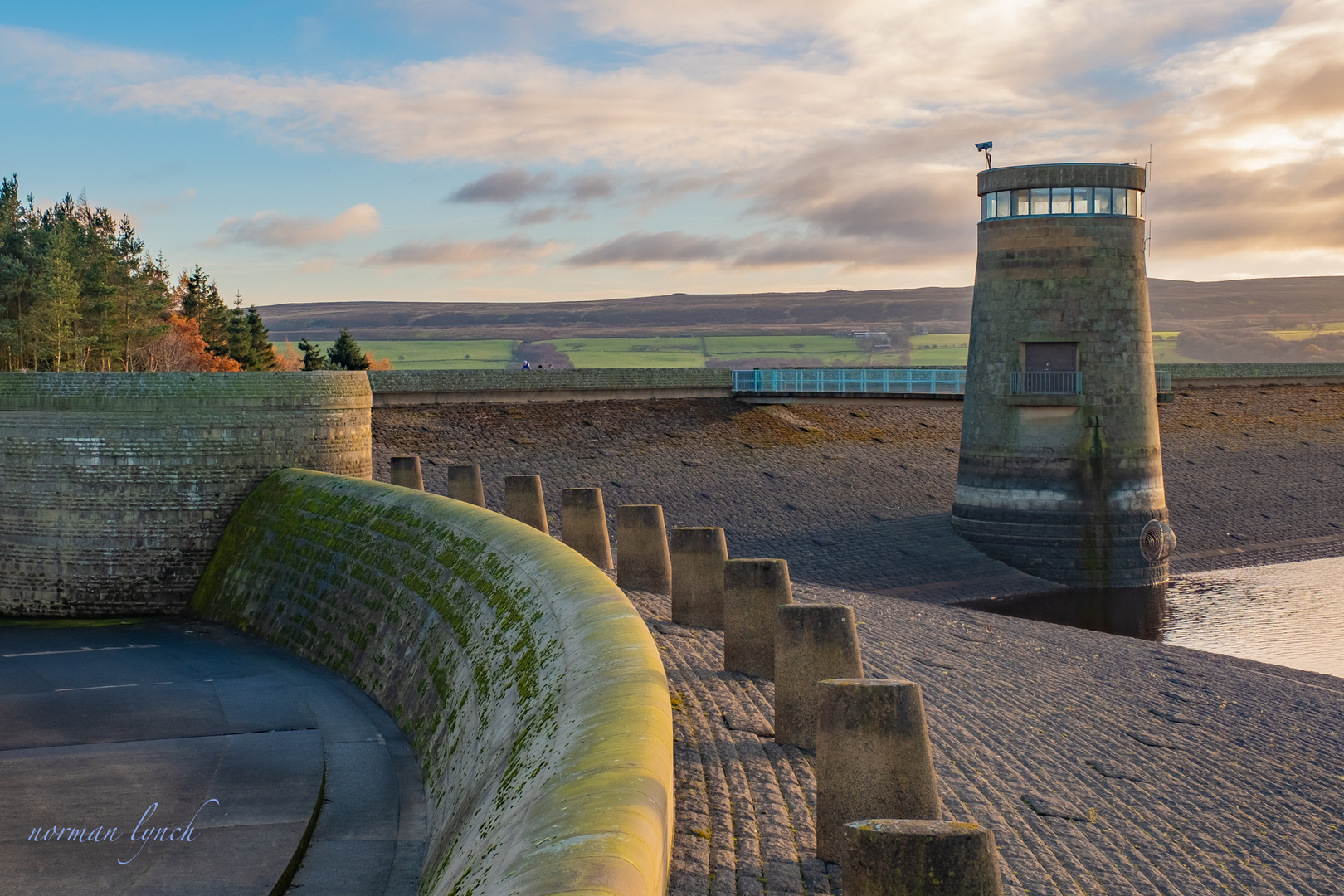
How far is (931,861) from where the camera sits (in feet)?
21.6

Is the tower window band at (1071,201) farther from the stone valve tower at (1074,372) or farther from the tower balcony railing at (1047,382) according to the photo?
the tower balcony railing at (1047,382)

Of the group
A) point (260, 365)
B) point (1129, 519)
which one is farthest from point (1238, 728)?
point (260, 365)

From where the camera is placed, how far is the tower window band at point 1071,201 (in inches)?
1452

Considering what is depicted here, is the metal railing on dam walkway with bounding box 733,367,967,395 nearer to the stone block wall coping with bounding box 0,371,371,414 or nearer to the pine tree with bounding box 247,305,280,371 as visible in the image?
the stone block wall coping with bounding box 0,371,371,414

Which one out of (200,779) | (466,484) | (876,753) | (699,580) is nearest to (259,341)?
(466,484)

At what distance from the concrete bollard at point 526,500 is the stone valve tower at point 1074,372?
18096mm

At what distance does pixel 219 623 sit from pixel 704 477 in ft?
69.2

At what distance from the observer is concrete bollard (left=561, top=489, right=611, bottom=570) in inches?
936

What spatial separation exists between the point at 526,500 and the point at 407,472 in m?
6.29

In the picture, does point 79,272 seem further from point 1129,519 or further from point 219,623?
point 1129,519

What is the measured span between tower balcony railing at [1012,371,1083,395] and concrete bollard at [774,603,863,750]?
89.2 ft

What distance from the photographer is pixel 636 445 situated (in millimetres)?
43594

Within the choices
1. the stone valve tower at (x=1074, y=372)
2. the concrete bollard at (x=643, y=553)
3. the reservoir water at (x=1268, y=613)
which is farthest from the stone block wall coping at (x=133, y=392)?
the stone valve tower at (x=1074, y=372)

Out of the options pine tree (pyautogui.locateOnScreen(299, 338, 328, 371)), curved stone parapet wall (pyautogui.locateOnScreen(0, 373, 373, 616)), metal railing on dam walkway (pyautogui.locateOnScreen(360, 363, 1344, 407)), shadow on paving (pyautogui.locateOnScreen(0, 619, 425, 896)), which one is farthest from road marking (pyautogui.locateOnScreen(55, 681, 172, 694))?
pine tree (pyautogui.locateOnScreen(299, 338, 328, 371))
